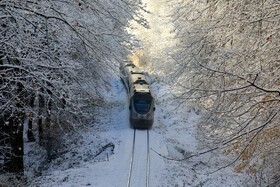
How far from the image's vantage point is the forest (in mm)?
5125

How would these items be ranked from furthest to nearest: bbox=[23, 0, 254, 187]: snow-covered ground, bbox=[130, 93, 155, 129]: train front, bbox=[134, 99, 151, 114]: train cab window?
bbox=[134, 99, 151, 114]: train cab window, bbox=[130, 93, 155, 129]: train front, bbox=[23, 0, 254, 187]: snow-covered ground

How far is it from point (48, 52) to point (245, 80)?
215 inches

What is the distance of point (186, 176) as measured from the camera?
35.7 ft

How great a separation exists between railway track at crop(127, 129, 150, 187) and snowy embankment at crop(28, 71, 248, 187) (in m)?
0.24

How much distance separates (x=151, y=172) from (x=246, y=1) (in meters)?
8.21

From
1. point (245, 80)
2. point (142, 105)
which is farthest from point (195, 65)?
point (142, 105)

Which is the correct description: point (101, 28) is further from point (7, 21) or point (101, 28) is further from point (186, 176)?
point (186, 176)

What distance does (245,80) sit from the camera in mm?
4492

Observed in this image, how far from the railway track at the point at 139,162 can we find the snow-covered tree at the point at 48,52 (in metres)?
3.95

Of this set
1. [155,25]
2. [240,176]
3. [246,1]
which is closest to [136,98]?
[240,176]

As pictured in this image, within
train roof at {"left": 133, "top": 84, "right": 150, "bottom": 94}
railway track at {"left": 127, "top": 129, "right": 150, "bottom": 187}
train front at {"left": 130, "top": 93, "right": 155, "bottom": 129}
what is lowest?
railway track at {"left": 127, "top": 129, "right": 150, "bottom": 187}

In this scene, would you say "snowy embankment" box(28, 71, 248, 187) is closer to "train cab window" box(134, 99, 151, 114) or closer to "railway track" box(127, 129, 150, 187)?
"railway track" box(127, 129, 150, 187)

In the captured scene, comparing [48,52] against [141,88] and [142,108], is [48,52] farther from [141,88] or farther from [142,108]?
[141,88]

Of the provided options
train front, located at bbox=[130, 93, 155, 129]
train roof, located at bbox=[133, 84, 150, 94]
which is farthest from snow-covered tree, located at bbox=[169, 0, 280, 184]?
train roof, located at bbox=[133, 84, 150, 94]
